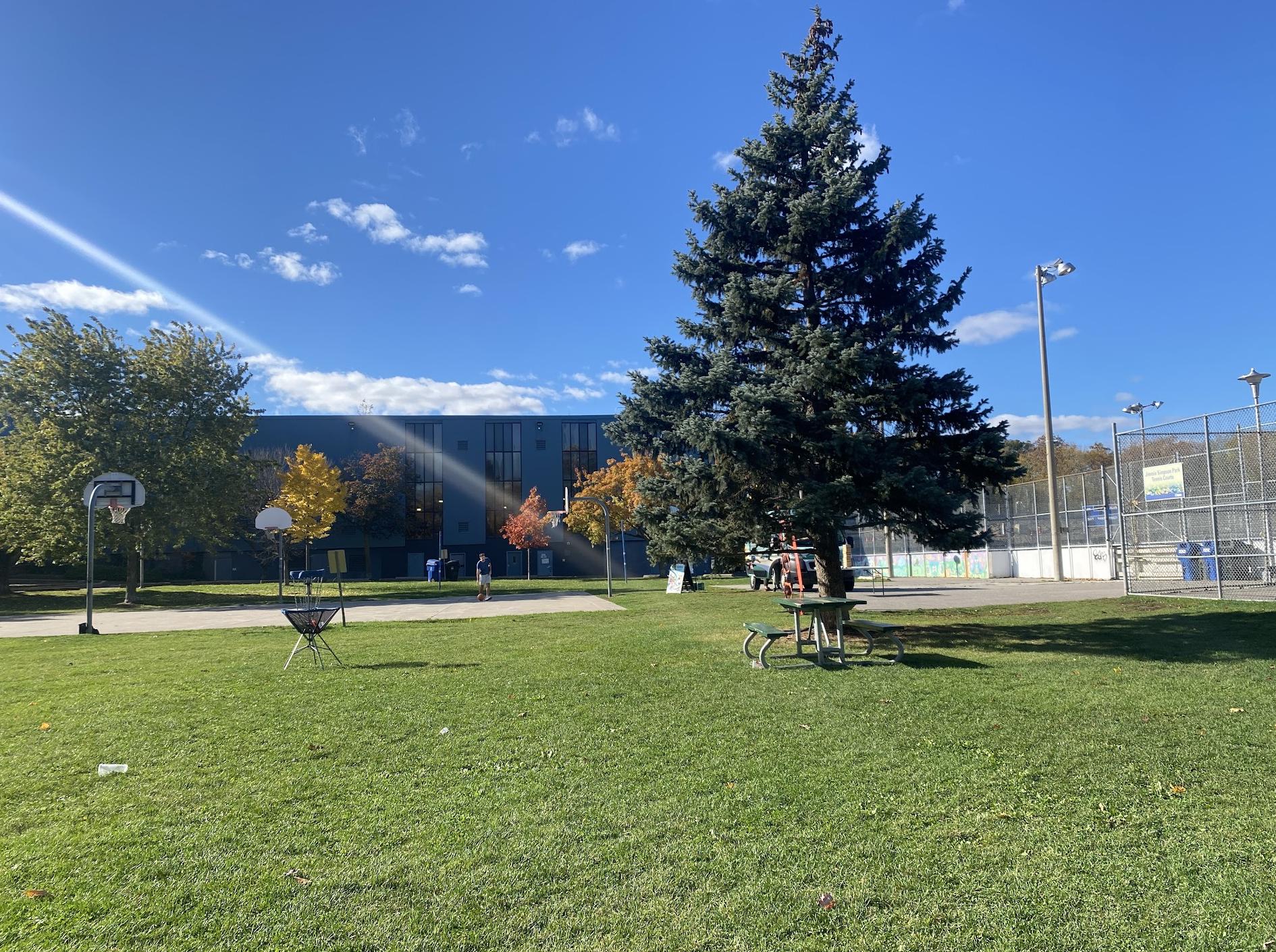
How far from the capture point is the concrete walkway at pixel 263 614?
18359mm

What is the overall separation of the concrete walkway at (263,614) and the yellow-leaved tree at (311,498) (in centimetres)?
1991

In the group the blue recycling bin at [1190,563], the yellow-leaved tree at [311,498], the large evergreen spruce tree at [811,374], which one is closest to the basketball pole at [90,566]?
the large evergreen spruce tree at [811,374]

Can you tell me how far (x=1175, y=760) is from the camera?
193 inches

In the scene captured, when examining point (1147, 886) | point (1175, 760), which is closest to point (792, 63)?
point (1175, 760)

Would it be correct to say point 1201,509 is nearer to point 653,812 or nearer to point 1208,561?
point 1208,561

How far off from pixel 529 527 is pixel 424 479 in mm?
11663

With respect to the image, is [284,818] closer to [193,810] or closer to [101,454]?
[193,810]

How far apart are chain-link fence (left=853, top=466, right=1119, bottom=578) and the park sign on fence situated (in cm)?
252

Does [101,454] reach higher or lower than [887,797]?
higher

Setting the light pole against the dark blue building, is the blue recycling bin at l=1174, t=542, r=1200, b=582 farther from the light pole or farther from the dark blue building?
the dark blue building

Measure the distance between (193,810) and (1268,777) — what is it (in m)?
6.16

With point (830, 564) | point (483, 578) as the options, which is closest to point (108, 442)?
point (483, 578)

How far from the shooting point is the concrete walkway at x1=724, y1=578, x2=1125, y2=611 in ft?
59.3

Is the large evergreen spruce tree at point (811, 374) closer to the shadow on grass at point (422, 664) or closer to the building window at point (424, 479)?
the shadow on grass at point (422, 664)
